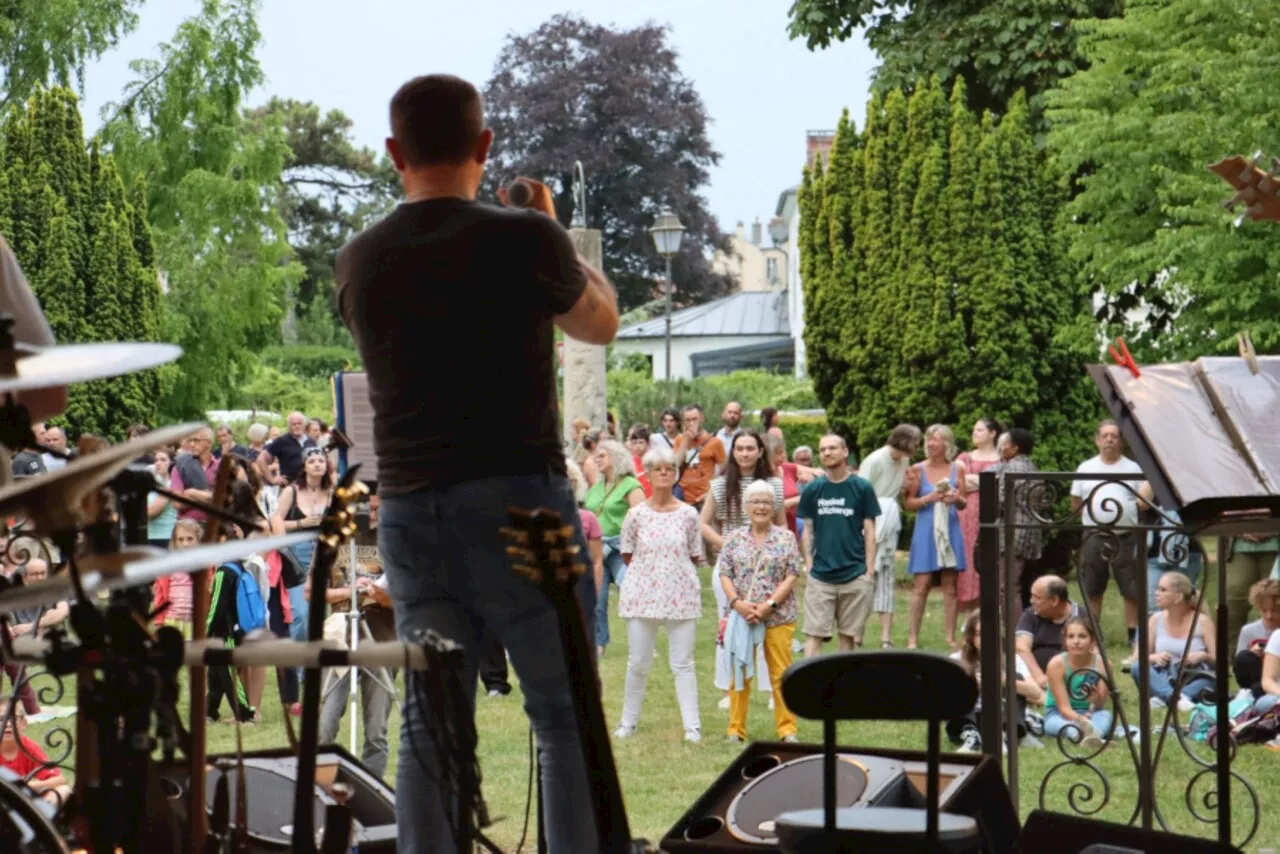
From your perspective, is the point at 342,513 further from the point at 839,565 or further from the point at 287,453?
the point at 287,453

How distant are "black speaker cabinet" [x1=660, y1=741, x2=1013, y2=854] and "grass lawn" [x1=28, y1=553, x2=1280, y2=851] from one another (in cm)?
163

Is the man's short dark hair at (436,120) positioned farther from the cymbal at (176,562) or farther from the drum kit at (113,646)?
the cymbal at (176,562)

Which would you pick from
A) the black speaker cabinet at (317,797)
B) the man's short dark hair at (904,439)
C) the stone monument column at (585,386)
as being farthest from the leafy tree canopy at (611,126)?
the black speaker cabinet at (317,797)

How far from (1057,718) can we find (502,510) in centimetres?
729

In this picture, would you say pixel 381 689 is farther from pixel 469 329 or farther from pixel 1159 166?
pixel 1159 166

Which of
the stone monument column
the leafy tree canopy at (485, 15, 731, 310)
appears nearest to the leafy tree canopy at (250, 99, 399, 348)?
the leafy tree canopy at (485, 15, 731, 310)

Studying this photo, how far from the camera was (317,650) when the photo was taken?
8.91ft

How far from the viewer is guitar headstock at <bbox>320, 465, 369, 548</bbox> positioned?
10.9 feet

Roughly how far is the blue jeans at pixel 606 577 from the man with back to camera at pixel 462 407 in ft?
32.3

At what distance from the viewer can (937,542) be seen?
46.0 feet

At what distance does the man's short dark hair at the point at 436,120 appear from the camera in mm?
3975

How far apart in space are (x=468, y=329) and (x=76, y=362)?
1489 millimetres

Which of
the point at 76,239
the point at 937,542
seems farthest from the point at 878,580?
the point at 76,239

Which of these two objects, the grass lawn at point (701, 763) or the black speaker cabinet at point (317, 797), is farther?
the grass lawn at point (701, 763)
